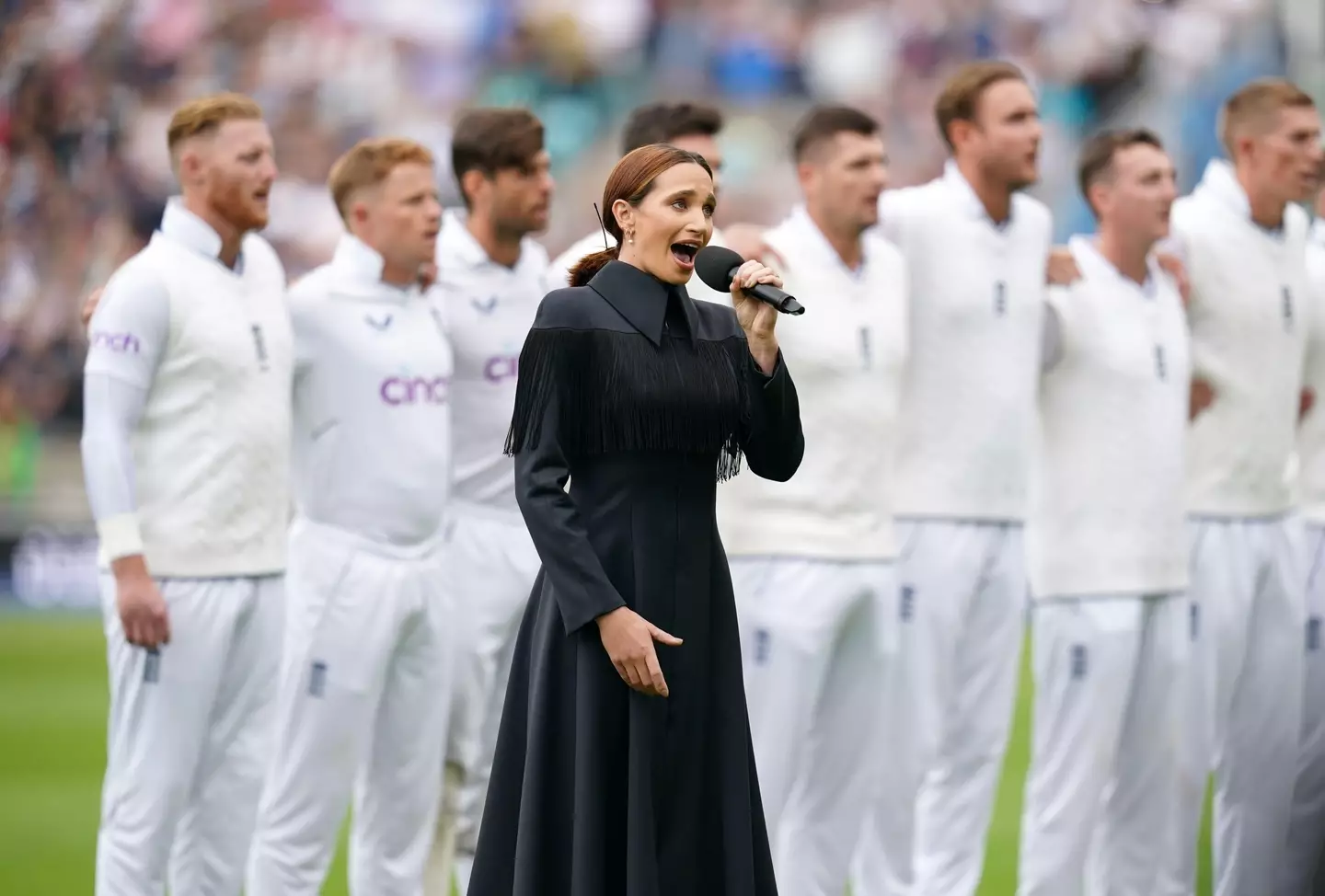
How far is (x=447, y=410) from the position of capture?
665cm

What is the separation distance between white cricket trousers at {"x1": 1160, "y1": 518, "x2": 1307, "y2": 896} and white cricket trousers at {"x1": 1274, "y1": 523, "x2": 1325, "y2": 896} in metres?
0.06

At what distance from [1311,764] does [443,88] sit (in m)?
13.5

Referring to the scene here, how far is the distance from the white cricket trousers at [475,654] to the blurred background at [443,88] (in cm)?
934

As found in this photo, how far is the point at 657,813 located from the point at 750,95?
1573 cm

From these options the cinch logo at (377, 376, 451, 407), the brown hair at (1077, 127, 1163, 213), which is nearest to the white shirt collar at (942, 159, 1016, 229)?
the brown hair at (1077, 127, 1163, 213)

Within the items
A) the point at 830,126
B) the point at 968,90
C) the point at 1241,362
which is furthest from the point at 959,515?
the point at 968,90

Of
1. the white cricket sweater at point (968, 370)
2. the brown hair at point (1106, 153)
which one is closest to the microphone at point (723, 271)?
the white cricket sweater at point (968, 370)

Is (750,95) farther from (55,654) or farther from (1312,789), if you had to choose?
(1312,789)

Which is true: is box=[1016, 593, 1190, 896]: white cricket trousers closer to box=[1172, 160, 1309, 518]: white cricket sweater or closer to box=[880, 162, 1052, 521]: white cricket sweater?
box=[880, 162, 1052, 521]: white cricket sweater

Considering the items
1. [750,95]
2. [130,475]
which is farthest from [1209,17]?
[130,475]

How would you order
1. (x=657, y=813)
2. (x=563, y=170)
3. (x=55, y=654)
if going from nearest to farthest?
(x=657, y=813) < (x=55, y=654) < (x=563, y=170)

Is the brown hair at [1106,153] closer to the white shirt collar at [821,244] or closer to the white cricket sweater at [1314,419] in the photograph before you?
the white shirt collar at [821,244]

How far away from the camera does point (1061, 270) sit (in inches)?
280

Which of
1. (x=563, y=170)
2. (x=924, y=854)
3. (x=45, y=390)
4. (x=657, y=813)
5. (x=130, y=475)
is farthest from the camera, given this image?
(x=563, y=170)
